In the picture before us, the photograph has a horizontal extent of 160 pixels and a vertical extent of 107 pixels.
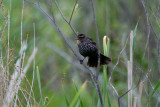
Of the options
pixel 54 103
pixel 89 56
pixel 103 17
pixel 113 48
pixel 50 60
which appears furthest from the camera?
pixel 50 60

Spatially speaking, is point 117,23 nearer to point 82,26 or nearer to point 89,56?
point 82,26

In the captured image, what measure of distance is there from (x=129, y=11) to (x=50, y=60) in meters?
1.98

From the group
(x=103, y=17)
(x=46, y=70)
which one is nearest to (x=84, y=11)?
(x=103, y=17)

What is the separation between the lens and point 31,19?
22.1ft

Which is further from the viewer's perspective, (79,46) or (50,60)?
(50,60)

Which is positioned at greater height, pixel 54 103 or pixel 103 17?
pixel 103 17

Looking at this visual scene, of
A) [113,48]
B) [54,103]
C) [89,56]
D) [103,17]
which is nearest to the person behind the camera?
[89,56]

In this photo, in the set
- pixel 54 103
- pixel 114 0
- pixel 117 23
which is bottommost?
pixel 54 103

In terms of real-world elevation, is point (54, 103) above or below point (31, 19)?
below

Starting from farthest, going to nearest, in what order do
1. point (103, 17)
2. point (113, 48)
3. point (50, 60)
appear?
1. point (50, 60)
2. point (103, 17)
3. point (113, 48)

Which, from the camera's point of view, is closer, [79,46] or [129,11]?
[79,46]

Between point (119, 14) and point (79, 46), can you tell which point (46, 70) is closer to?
point (119, 14)

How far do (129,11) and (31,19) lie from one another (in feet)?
6.07

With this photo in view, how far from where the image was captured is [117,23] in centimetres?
661
